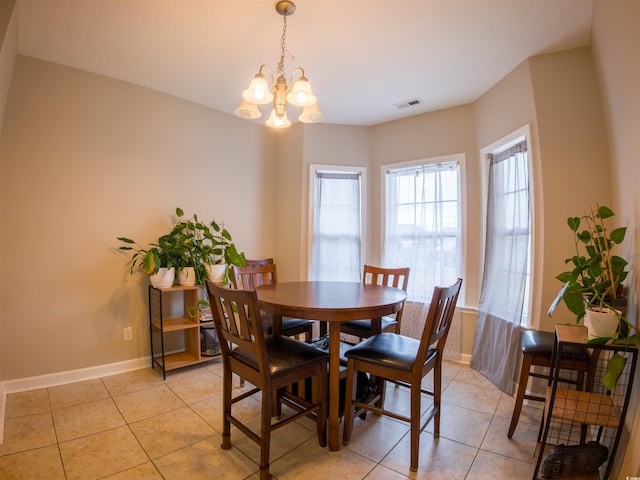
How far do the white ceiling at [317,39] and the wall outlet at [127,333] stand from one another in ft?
7.40

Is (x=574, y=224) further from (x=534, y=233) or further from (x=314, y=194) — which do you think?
(x=314, y=194)

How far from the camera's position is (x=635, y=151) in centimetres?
152

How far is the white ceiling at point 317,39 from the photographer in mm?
1883

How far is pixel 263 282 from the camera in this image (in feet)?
9.52

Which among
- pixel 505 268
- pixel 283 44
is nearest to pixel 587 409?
pixel 505 268

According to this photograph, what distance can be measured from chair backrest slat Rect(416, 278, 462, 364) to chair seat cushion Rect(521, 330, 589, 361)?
0.50m

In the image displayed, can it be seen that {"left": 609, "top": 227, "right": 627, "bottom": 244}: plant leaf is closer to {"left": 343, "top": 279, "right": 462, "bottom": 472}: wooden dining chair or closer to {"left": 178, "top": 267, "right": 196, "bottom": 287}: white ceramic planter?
{"left": 343, "top": 279, "right": 462, "bottom": 472}: wooden dining chair

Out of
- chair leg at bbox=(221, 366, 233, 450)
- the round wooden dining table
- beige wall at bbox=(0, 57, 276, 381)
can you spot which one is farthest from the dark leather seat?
beige wall at bbox=(0, 57, 276, 381)

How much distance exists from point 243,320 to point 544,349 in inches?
68.2

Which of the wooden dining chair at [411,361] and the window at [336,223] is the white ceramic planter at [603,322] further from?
the window at [336,223]

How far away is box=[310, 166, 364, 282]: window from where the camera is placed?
3.71 m

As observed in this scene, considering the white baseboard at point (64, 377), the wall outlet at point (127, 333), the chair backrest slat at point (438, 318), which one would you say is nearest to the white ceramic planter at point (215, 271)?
the wall outlet at point (127, 333)

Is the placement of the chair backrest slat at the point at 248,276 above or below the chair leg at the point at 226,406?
above

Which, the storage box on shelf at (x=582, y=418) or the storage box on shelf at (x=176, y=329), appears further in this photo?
the storage box on shelf at (x=176, y=329)
